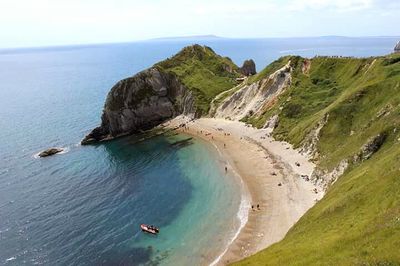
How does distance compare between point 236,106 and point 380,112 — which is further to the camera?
point 236,106

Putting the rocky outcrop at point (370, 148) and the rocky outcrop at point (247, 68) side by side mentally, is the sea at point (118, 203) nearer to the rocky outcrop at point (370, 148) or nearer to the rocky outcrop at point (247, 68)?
the rocky outcrop at point (370, 148)

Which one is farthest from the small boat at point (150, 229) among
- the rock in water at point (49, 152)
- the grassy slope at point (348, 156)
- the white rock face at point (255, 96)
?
the white rock face at point (255, 96)

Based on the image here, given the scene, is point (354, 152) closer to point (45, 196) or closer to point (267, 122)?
point (267, 122)

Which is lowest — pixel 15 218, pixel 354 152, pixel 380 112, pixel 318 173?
pixel 15 218

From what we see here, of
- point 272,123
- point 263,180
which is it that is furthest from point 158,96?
point 263,180

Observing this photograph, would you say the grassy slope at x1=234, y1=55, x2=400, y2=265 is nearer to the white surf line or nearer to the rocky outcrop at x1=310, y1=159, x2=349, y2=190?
the rocky outcrop at x1=310, y1=159, x2=349, y2=190

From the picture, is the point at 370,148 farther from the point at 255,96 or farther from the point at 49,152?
the point at 49,152

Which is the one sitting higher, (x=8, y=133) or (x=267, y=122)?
(x=267, y=122)

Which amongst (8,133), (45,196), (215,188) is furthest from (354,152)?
(8,133)
